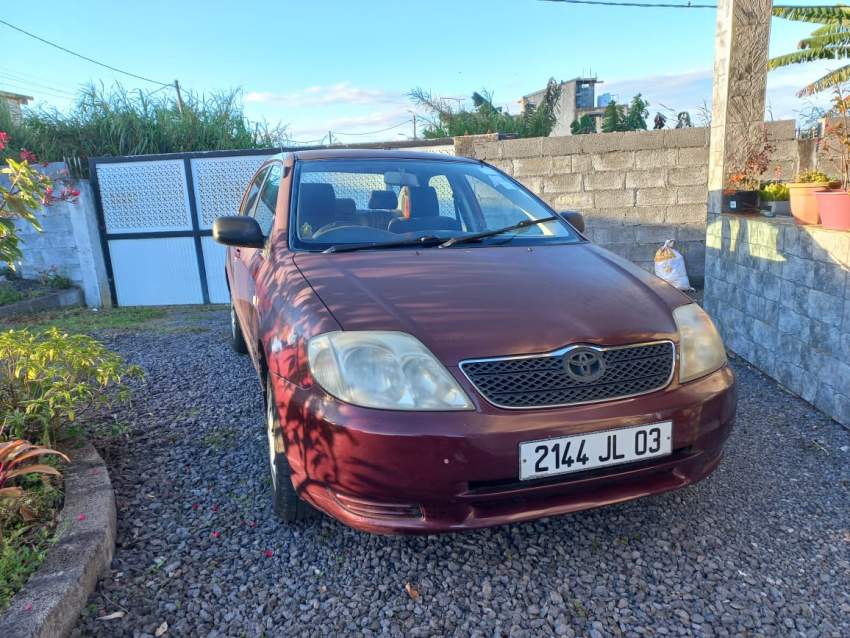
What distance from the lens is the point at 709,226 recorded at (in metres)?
5.09

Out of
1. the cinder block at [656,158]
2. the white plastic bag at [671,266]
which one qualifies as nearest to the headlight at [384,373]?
the white plastic bag at [671,266]

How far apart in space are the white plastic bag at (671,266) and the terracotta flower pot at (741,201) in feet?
4.78

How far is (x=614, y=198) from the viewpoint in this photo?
6816 mm

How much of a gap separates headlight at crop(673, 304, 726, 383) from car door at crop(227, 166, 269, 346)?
217cm

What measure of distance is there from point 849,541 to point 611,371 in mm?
1268

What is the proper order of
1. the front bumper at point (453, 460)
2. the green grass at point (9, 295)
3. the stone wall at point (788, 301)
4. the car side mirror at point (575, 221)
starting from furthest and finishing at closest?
1. the green grass at point (9, 295)
2. the car side mirror at point (575, 221)
3. the stone wall at point (788, 301)
4. the front bumper at point (453, 460)

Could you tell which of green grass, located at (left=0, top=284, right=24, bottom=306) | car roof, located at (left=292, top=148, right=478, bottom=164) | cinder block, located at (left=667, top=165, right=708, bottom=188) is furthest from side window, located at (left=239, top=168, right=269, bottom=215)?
cinder block, located at (left=667, top=165, right=708, bottom=188)

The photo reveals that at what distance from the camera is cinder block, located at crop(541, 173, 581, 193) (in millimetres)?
6816

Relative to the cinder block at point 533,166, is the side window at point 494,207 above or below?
below

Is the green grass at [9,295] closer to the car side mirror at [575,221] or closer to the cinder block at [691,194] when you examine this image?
the car side mirror at [575,221]

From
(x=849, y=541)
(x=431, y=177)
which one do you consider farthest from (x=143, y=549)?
(x=849, y=541)

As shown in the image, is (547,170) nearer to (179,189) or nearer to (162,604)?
(179,189)

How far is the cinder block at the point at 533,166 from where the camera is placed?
682 cm

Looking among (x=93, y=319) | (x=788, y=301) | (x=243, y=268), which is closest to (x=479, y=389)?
(x=243, y=268)
